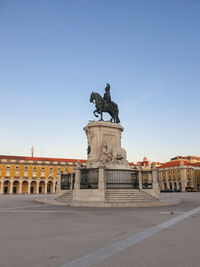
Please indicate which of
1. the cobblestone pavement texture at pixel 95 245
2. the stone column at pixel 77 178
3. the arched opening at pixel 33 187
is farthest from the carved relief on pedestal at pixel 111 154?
the arched opening at pixel 33 187

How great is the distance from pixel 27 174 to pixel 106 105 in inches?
2570

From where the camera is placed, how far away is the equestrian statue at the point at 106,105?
22266 millimetres

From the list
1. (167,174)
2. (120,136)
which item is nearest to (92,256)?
(120,136)

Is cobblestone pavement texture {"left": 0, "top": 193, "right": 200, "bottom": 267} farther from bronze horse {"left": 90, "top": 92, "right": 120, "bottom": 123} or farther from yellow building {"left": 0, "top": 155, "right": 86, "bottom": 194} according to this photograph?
yellow building {"left": 0, "top": 155, "right": 86, "bottom": 194}

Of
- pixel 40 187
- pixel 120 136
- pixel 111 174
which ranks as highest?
pixel 120 136

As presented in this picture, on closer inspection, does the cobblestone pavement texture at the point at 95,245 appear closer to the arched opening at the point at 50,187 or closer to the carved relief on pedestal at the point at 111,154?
the carved relief on pedestal at the point at 111,154

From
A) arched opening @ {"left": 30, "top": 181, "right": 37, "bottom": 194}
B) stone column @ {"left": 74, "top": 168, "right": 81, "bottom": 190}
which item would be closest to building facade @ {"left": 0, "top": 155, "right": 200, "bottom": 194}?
arched opening @ {"left": 30, "top": 181, "right": 37, "bottom": 194}

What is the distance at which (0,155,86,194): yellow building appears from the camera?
75.8 meters

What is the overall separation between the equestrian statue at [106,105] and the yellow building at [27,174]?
53866mm

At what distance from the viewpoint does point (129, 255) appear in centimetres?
406

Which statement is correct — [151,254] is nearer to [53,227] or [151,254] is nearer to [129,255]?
[129,255]

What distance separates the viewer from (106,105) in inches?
885

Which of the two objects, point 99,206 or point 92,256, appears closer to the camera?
point 92,256

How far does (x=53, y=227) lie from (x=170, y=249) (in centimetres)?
381
